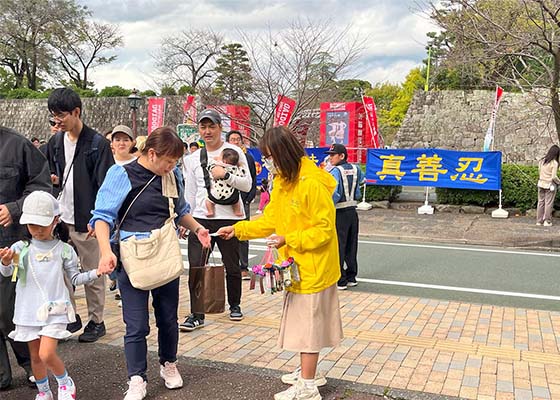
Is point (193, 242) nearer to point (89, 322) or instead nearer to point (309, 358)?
point (89, 322)

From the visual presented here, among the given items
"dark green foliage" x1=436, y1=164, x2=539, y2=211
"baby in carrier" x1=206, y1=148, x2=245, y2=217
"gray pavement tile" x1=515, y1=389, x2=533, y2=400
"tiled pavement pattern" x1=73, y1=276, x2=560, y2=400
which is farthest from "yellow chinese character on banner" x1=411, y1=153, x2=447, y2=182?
"gray pavement tile" x1=515, y1=389, x2=533, y2=400

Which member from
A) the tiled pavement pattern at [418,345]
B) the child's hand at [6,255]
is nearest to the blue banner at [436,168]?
the tiled pavement pattern at [418,345]

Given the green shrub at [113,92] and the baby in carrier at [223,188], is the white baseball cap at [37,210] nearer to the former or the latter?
the baby in carrier at [223,188]

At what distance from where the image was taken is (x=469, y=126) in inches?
985

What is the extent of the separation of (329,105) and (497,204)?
8583 mm

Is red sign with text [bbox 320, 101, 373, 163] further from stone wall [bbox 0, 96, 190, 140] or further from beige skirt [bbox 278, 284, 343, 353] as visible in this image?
beige skirt [bbox 278, 284, 343, 353]

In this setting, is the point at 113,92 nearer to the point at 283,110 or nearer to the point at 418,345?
the point at 283,110

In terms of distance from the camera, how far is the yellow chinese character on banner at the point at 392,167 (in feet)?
45.3

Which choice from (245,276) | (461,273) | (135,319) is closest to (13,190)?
(135,319)

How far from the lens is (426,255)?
8.60 meters

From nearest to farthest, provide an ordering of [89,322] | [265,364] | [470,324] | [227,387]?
[227,387] → [265,364] → [89,322] → [470,324]

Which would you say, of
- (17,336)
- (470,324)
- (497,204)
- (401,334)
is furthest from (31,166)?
(497,204)

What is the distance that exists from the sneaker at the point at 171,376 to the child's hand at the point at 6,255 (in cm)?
121

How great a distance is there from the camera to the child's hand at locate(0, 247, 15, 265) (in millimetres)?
2830
